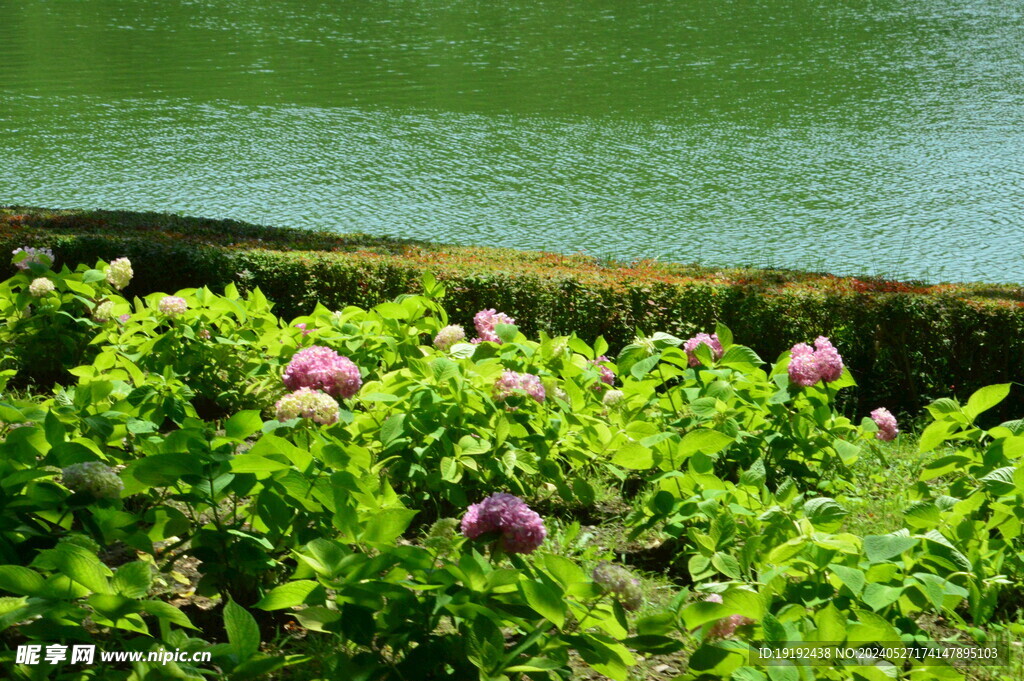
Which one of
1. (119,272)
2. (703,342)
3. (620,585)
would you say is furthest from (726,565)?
(119,272)

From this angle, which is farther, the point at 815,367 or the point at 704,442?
the point at 815,367

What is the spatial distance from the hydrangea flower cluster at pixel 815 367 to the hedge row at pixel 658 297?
1.95 meters

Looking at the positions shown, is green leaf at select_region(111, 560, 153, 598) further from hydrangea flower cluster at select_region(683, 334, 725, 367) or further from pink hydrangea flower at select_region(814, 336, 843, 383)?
pink hydrangea flower at select_region(814, 336, 843, 383)

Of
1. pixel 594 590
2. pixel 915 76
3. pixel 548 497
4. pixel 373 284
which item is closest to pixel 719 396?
pixel 548 497

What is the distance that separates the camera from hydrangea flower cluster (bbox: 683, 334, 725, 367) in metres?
3.71

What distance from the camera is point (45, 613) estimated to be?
187cm

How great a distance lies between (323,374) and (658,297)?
3.19 metres

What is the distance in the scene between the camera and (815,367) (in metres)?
3.47

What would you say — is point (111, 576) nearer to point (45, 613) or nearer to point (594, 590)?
point (45, 613)

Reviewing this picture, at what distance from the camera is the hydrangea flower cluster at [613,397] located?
140 inches

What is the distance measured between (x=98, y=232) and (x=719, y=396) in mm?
5071

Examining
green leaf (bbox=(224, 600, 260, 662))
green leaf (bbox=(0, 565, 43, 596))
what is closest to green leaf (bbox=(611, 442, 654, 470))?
green leaf (bbox=(224, 600, 260, 662))

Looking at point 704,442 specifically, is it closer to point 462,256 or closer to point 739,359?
point 739,359

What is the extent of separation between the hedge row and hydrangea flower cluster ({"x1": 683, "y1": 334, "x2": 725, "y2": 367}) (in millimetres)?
1813
